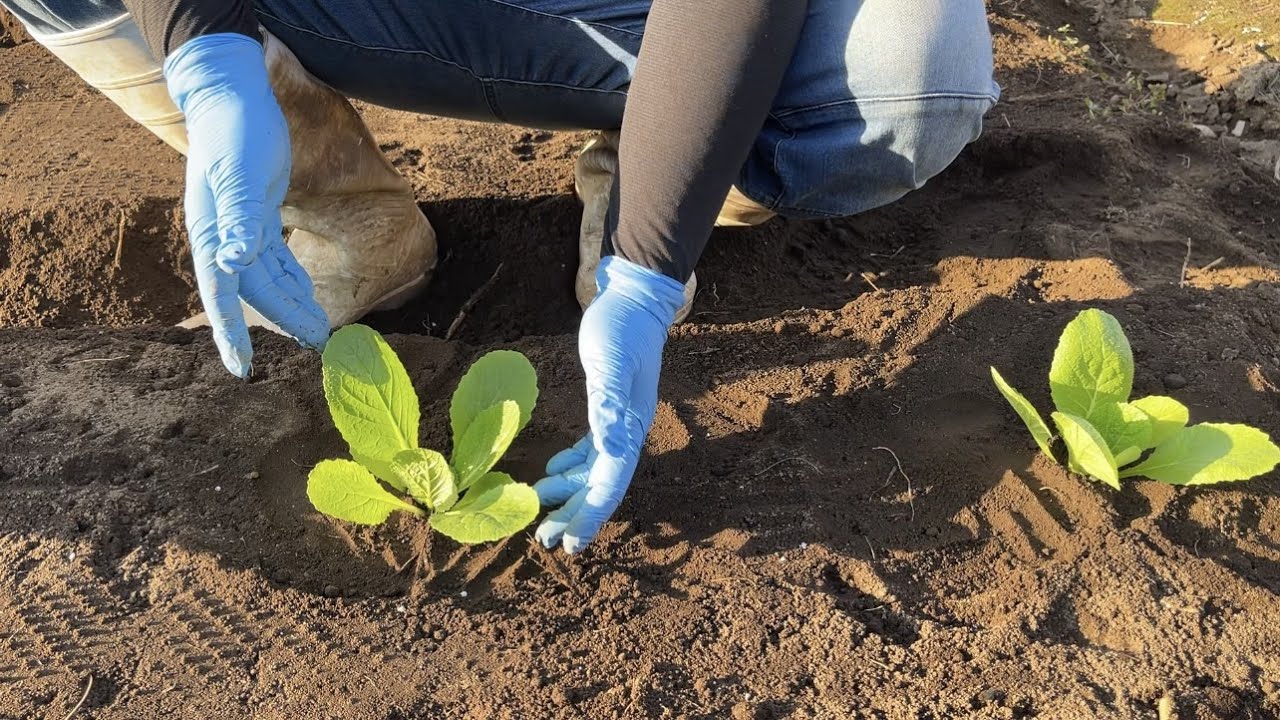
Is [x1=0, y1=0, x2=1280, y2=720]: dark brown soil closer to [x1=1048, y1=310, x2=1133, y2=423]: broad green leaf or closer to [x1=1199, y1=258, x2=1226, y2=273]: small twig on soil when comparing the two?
[x1=1199, y1=258, x2=1226, y2=273]: small twig on soil

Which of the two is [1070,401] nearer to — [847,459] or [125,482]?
[847,459]

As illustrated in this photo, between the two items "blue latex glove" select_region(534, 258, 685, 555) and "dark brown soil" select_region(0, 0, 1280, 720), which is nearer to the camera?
"dark brown soil" select_region(0, 0, 1280, 720)

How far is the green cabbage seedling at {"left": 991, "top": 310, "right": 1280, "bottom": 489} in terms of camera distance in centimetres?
173

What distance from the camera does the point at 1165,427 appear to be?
1836 millimetres

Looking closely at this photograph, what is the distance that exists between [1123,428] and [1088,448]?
0.16 m

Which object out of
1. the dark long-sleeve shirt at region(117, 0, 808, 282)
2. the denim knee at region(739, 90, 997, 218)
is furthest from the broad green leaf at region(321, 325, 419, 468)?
the denim knee at region(739, 90, 997, 218)

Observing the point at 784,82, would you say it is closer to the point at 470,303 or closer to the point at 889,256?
the point at 889,256

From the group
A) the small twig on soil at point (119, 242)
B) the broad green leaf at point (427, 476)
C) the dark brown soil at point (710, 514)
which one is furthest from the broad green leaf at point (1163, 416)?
the small twig on soil at point (119, 242)

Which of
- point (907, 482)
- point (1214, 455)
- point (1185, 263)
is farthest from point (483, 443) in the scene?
point (1185, 263)

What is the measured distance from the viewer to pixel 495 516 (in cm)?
161

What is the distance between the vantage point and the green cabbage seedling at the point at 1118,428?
1728 millimetres

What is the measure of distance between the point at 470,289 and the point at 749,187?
0.89m

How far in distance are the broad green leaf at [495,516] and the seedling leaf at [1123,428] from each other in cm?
106

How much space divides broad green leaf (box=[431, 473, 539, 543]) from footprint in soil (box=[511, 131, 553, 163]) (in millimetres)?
1611
